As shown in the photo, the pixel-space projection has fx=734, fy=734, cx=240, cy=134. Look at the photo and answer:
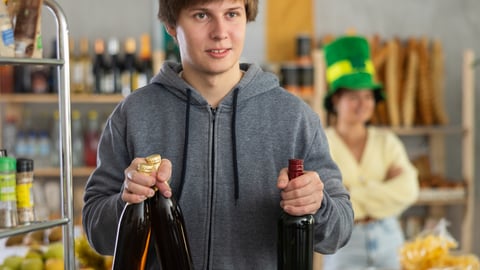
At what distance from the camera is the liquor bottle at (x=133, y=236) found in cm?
120

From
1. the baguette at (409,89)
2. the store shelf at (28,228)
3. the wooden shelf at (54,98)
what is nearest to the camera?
the store shelf at (28,228)

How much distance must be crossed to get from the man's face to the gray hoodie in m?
0.09

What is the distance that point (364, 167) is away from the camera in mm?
2885

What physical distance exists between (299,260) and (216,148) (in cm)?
29

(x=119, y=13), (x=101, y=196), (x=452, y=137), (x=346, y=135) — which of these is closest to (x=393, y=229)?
(x=346, y=135)

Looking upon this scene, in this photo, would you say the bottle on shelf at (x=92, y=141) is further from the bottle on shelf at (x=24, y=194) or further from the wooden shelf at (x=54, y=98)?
the bottle on shelf at (x=24, y=194)

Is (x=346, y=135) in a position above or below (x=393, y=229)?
above

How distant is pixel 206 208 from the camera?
1426 millimetres

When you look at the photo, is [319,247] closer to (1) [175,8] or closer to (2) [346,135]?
(1) [175,8]

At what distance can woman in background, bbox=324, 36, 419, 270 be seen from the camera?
2.77 m

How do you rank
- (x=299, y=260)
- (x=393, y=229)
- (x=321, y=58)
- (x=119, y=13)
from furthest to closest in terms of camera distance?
(x=119, y=13) < (x=321, y=58) < (x=393, y=229) < (x=299, y=260)

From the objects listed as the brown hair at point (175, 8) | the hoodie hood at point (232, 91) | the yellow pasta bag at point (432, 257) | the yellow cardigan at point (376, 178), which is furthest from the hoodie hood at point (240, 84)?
the yellow cardigan at point (376, 178)

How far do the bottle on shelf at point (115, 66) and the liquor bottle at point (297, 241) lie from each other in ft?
10.5

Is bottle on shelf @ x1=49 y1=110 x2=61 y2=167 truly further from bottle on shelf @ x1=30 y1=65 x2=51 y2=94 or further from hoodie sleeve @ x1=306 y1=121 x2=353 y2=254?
hoodie sleeve @ x1=306 y1=121 x2=353 y2=254
